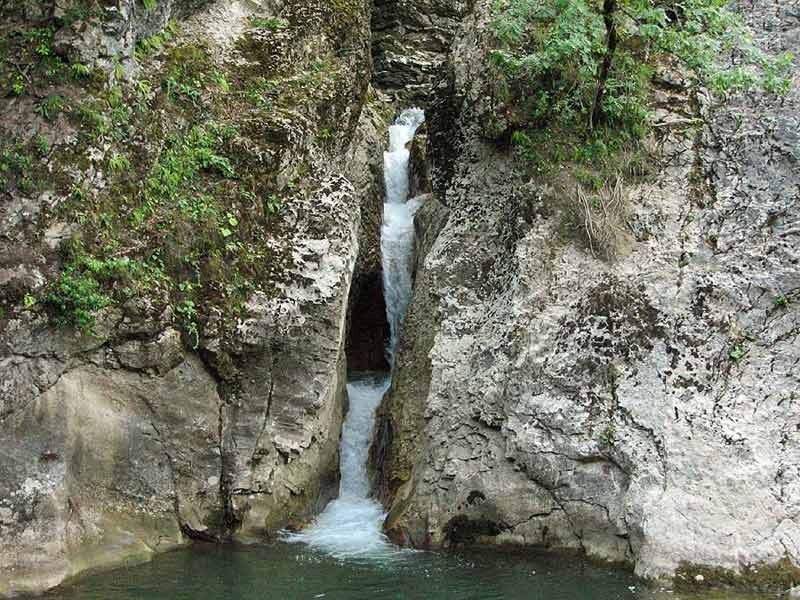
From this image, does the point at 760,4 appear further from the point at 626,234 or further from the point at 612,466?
the point at 612,466

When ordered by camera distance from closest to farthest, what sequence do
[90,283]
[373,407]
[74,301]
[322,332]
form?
[74,301]
[90,283]
[322,332]
[373,407]

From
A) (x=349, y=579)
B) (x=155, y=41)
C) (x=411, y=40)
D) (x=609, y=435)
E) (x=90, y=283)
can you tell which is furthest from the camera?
(x=411, y=40)

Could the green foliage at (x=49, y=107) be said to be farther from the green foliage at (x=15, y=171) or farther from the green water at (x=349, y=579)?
the green water at (x=349, y=579)

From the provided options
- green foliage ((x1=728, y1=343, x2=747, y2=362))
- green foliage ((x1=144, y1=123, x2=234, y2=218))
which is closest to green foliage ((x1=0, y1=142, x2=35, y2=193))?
green foliage ((x1=144, y1=123, x2=234, y2=218))

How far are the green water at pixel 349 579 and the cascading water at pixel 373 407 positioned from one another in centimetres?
73

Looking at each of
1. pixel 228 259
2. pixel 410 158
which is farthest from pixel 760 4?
pixel 228 259

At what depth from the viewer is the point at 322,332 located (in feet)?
41.1

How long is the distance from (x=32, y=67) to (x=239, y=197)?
138 inches

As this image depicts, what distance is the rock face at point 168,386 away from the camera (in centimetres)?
1012

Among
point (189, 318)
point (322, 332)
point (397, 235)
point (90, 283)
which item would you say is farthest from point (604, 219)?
point (90, 283)

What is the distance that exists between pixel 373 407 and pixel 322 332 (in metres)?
2.76

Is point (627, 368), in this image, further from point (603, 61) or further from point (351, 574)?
point (603, 61)

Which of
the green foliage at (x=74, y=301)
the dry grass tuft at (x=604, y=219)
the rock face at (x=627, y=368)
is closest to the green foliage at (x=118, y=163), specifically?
the green foliage at (x=74, y=301)

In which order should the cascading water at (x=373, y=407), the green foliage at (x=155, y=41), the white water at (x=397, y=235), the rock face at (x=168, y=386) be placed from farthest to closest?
the white water at (x=397, y=235), the green foliage at (x=155, y=41), the cascading water at (x=373, y=407), the rock face at (x=168, y=386)
